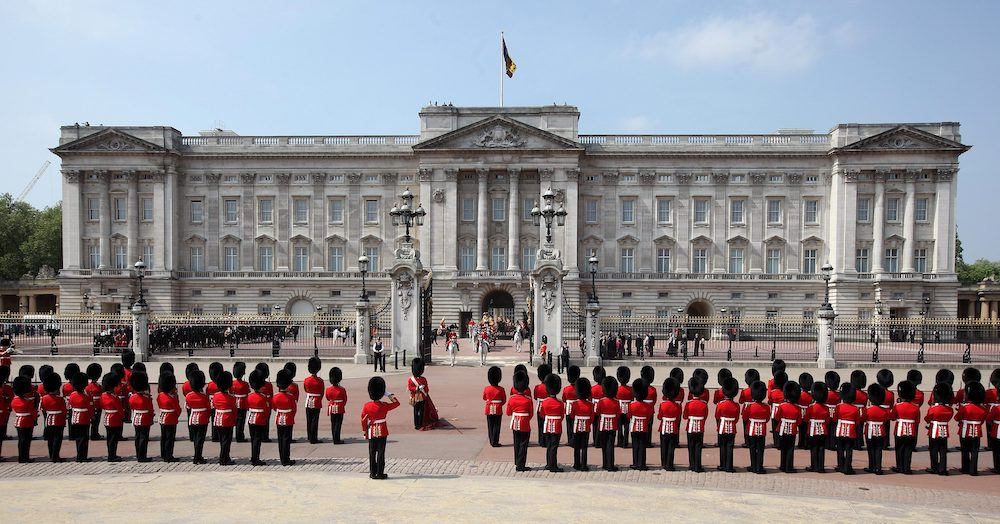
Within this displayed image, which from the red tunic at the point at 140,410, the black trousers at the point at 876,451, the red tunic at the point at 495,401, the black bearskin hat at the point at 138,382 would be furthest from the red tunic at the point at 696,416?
the black bearskin hat at the point at 138,382

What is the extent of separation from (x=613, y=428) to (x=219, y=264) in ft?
166

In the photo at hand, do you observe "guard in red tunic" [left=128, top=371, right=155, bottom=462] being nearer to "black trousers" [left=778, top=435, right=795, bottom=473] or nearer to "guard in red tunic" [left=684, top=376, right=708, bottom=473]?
"guard in red tunic" [left=684, top=376, right=708, bottom=473]

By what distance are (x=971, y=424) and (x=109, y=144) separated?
57.7 m

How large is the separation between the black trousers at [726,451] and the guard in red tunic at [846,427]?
1.72m

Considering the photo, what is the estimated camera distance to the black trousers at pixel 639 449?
11.9 metres

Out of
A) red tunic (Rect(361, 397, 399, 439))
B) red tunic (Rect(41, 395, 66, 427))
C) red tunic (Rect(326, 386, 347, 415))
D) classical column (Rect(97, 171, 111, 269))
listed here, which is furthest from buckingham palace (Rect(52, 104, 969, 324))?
red tunic (Rect(361, 397, 399, 439))

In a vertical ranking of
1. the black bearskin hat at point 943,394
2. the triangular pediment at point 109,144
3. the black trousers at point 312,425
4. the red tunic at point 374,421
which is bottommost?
the black trousers at point 312,425

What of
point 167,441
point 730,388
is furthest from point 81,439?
point 730,388

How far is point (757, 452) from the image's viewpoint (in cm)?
1184

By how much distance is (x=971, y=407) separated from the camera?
11844 millimetres

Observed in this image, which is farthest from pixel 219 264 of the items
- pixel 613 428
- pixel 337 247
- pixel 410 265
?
pixel 613 428

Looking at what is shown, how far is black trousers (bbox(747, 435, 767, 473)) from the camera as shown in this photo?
1180cm

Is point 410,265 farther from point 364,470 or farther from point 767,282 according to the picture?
point 767,282

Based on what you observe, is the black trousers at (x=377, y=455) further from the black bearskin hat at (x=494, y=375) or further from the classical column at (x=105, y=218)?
the classical column at (x=105, y=218)
